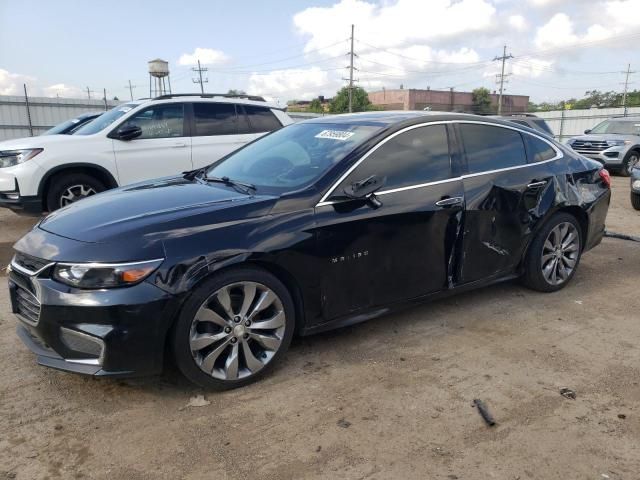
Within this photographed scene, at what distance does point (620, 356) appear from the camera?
3.66 meters

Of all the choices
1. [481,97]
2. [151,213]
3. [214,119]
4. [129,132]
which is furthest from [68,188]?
[481,97]

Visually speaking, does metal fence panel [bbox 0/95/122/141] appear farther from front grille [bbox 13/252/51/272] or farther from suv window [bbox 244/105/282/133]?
front grille [bbox 13/252/51/272]

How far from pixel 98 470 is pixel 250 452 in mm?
713

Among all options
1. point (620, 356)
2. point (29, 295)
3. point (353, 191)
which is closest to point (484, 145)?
point (353, 191)

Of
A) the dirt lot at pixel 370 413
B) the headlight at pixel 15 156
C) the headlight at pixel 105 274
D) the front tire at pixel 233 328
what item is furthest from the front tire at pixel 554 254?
the headlight at pixel 15 156

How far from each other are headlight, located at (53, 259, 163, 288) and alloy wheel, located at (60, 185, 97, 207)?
15.7 ft

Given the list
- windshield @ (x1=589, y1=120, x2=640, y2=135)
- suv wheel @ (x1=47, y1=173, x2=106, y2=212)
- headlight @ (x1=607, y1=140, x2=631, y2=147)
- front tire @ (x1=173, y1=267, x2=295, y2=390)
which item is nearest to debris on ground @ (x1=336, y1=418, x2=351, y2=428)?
front tire @ (x1=173, y1=267, x2=295, y2=390)

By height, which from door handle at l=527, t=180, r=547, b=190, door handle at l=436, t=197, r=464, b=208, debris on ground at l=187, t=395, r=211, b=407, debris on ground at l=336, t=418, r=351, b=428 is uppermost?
door handle at l=527, t=180, r=547, b=190

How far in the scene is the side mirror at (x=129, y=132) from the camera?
7270 mm

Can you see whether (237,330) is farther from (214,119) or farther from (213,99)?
(213,99)

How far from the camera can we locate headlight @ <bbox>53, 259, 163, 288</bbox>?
9.07 ft

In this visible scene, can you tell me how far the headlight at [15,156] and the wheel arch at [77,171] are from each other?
0.32 m

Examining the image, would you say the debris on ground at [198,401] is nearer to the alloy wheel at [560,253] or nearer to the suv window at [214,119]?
the alloy wheel at [560,253]

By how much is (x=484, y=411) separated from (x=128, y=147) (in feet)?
20.3
